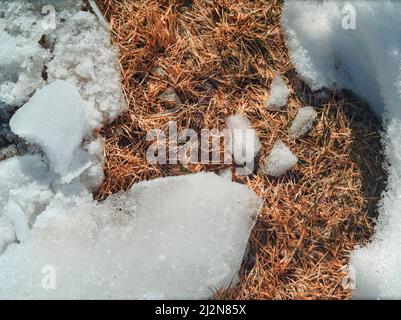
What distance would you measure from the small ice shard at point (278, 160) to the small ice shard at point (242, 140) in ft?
0.22

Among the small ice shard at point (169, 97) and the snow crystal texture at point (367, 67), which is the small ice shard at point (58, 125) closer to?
the small ice shard at point (169, 97)

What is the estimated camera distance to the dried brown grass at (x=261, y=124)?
7.10 ft

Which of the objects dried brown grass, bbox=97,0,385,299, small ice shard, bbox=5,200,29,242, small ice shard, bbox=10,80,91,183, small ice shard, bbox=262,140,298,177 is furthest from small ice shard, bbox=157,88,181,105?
small ice shard, bbox=5,200,29,242

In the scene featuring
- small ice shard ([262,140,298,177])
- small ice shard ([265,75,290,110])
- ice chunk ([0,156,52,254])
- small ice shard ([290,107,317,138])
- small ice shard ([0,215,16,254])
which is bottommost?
small ice shard ([0,215,16,254])

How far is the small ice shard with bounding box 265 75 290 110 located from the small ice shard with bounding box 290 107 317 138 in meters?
0.09

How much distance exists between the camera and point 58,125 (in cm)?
204

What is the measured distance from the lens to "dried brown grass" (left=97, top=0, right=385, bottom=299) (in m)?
2.16

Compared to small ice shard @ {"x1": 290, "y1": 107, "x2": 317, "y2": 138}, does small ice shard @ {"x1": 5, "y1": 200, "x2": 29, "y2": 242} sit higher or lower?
lower

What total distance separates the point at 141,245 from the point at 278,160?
68cm

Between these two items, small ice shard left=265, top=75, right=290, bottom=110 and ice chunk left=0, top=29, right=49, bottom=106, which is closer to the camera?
ice chunk left=0, top=29, right=49, bottom=106

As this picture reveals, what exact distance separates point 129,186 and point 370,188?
1.04 meters

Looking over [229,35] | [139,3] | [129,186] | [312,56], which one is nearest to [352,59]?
[312,56]

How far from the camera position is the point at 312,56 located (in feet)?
7.20

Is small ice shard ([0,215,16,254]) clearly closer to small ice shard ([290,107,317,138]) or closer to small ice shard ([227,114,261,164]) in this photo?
small ice shard ([227,114,261,164])
